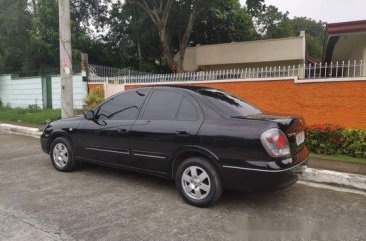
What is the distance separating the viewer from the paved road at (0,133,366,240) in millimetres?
3619

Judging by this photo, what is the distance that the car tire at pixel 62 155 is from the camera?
231 inches

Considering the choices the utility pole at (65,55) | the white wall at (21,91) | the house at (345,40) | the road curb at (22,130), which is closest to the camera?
the utility pole at (65,55)

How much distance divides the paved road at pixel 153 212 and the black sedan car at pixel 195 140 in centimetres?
34

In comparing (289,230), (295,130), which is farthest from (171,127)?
(289,230)

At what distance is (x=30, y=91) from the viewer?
16.0 m

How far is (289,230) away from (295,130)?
123 cm

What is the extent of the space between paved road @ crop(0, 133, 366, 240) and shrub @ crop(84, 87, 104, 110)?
23.1 feet

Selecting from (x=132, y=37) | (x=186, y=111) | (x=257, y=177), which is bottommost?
(x=257, y=177)

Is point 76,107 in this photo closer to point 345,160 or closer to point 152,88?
point 152,88

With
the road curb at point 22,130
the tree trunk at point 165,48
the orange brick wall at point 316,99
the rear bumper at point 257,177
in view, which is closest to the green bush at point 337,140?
the orange brick wall at point 316,99

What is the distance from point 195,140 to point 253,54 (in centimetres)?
1515

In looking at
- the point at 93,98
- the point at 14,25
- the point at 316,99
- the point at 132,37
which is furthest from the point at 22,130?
the point at 132,37

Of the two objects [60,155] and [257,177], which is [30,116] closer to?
[60,155]

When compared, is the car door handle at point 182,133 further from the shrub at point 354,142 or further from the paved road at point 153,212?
the shrub at point 354,142
